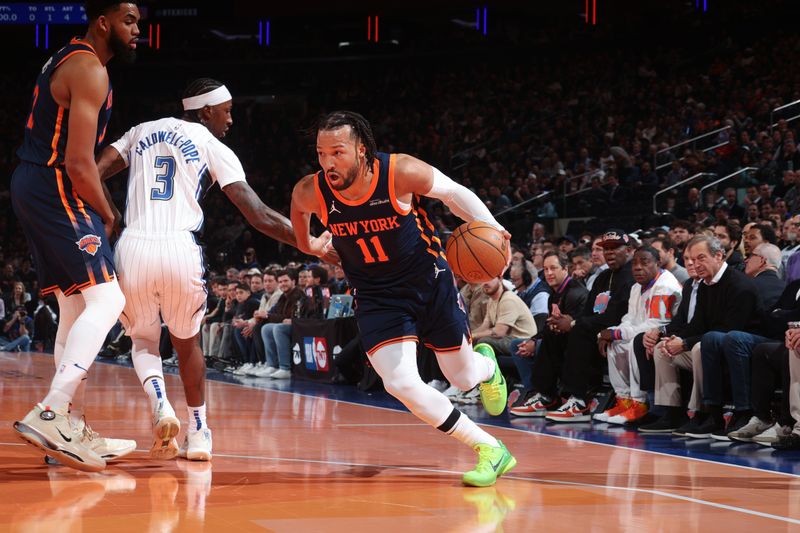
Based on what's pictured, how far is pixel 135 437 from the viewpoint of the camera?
5992mm

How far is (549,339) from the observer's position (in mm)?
8031

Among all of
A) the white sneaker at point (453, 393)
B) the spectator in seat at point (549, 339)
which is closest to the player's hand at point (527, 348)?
the spectator in seat at point (549, 339)

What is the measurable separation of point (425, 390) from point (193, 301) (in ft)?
4.20

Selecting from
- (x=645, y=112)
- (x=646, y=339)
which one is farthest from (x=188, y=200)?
(x=645, y=112)

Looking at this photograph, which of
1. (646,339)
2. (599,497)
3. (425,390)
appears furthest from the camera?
(646,339)

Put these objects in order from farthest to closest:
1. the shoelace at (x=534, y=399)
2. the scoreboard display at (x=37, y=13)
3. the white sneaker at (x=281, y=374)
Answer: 1. the scoreboard display at (x=37, y=13)
2. the white sneaker at (x=281, y=374)
3. the shoelace at (x=534, y=399)

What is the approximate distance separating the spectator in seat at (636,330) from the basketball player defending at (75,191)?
4288mm

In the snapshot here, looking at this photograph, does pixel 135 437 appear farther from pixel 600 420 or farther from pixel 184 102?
pixel 600 420

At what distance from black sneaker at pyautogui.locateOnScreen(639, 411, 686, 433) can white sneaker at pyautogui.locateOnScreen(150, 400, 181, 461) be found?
3692mm

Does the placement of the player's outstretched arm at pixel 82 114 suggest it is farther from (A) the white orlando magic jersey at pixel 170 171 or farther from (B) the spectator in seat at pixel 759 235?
(B) the spectator in seat at pixel 759 235

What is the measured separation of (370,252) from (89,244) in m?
1.32

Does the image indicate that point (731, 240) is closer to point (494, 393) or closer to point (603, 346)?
point (603, 346)

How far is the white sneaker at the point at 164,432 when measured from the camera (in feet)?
15.7

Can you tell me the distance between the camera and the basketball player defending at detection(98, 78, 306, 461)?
→ 15.6ft
